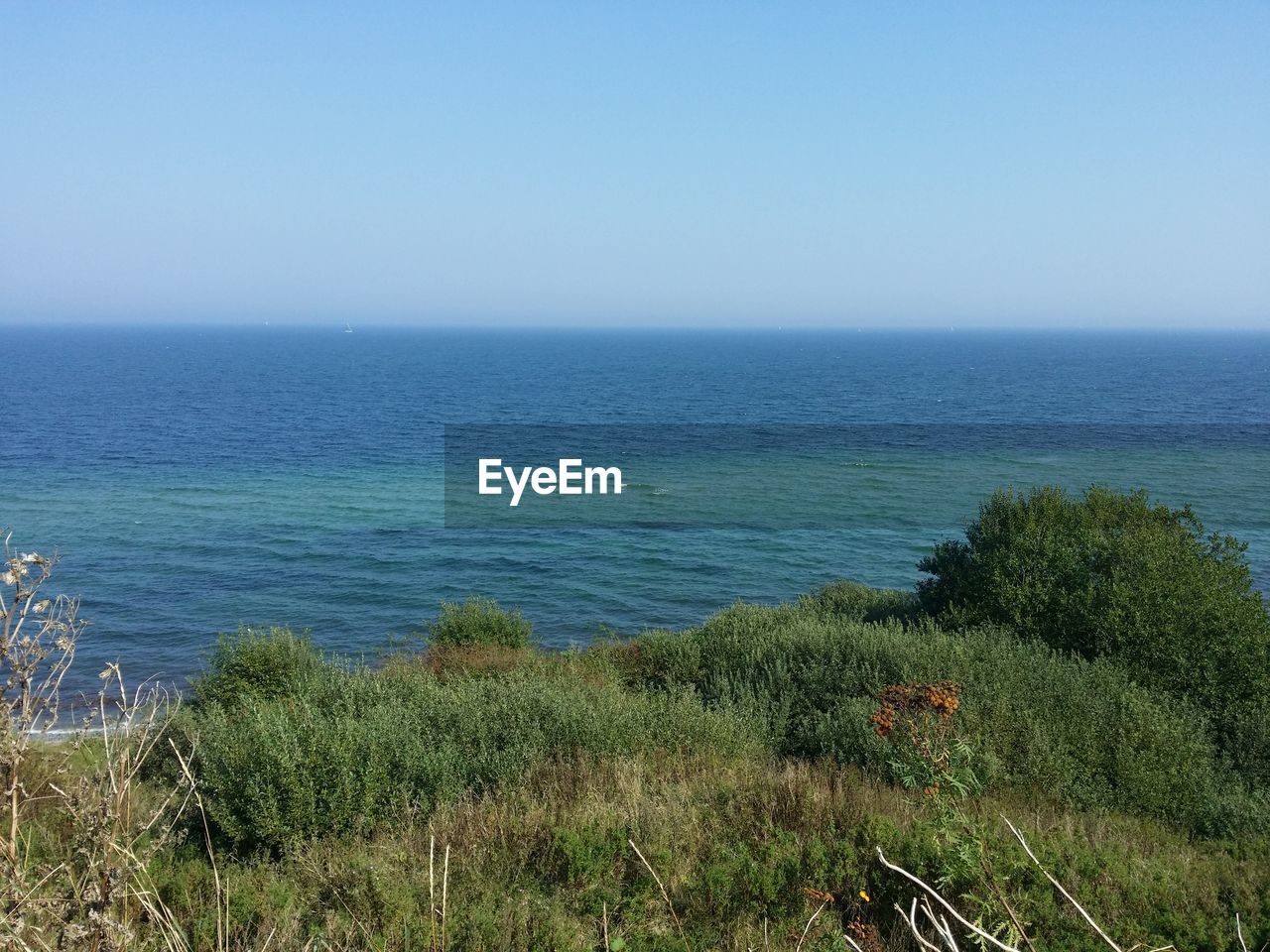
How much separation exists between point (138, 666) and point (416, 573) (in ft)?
39.9

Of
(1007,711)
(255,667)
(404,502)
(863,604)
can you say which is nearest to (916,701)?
(1007,711)

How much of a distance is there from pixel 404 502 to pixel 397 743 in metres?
41.1

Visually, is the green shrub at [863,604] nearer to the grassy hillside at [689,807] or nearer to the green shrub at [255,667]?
the grassy hillside at [689,807]

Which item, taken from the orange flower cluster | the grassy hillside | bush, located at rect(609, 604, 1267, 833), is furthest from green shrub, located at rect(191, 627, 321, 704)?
the orange flower cluster

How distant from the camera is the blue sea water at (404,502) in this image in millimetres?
32312

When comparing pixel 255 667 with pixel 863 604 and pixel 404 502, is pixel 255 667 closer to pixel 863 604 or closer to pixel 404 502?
pixel 863 604

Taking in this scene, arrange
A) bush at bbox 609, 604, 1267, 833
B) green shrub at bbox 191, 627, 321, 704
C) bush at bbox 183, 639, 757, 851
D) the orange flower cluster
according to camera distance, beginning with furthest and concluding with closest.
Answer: green shrub at bbox 191, 627, 321, 704 < bush at bbox 609, 604, 1267, 833 < bush at bbox 183, 639, 757, 851 < the orange flower cluster

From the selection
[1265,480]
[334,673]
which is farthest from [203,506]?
[1265,480]

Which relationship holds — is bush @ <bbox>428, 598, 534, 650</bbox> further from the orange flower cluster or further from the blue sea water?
the orange flower cluster

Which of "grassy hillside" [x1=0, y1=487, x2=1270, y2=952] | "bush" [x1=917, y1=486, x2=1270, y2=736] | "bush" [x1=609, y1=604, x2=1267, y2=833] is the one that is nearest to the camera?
"grassy hillside" [x1=0, y1=487, x2=1270, y2=952]

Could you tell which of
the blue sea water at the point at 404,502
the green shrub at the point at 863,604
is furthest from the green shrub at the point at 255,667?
the green shrub at the point at 863,604

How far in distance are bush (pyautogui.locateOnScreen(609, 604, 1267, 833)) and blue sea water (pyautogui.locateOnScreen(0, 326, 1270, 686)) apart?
48.4ft

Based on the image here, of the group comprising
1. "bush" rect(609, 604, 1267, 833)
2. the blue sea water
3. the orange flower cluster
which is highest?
the orange flower cluster

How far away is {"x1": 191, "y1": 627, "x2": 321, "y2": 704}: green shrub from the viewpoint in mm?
15922
